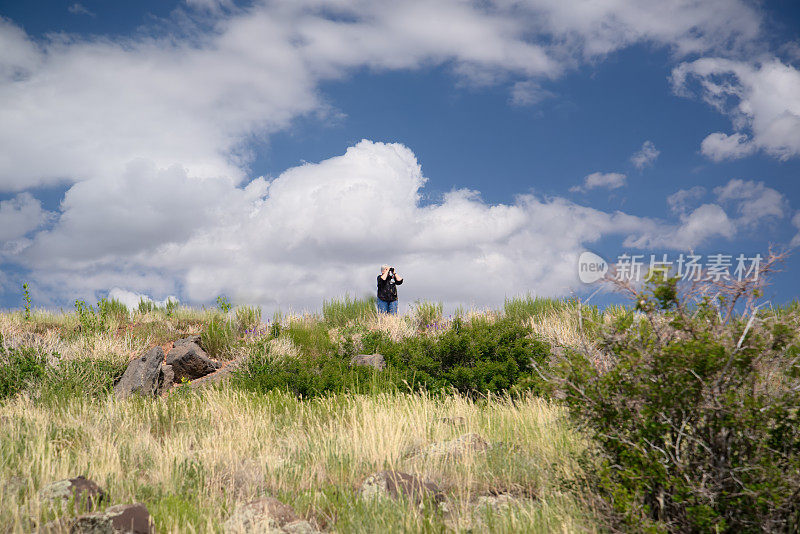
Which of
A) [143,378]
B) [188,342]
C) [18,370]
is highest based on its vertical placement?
[188,342]

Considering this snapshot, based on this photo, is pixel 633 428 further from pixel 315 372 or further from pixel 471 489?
pixel 315 372

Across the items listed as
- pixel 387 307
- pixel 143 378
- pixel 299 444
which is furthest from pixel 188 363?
pixel 387 307

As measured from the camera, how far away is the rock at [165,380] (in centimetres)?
1063

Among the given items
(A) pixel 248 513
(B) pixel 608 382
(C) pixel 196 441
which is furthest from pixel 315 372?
(B) pixel 608 382

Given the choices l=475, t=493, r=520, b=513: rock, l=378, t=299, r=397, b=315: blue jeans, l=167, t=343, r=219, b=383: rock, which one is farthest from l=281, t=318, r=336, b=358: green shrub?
l=475, t=493, r=520, b=513: rock

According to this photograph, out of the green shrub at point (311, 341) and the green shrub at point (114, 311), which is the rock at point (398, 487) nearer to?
the green shrub at point (311, 341)

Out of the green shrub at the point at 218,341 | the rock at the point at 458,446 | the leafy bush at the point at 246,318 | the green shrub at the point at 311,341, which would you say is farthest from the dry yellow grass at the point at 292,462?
the leafy bush at the point at 246,318

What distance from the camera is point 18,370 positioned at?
383 inches

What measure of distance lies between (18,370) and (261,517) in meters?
8.27

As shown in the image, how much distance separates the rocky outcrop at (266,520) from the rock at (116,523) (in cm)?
52

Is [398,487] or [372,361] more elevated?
[372,361]

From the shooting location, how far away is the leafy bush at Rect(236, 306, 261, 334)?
15273 millimetres

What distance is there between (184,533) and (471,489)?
217 centimetres

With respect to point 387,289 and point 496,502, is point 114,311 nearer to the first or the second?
point 387,289
